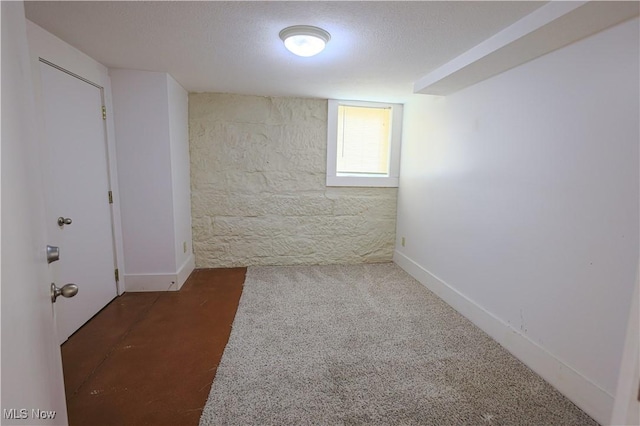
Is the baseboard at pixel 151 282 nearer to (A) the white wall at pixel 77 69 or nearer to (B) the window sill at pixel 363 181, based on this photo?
(A) the white wall at pixel 77 69

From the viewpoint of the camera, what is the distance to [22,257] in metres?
0.76

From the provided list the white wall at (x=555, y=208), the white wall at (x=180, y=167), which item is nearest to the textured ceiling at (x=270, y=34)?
the white wall at (x=180, y=167)

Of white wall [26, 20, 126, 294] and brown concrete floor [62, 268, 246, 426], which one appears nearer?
brown concrete floor [62, 268, 246, 426]

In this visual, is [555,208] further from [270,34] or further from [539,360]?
[270,34]

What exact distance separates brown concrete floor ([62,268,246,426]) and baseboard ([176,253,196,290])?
18cm

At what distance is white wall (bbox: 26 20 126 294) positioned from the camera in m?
1.85

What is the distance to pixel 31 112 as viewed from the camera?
873 mm

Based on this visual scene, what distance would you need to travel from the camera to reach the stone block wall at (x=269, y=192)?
11.8ft

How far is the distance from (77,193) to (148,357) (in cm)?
133

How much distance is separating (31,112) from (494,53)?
2285 mm

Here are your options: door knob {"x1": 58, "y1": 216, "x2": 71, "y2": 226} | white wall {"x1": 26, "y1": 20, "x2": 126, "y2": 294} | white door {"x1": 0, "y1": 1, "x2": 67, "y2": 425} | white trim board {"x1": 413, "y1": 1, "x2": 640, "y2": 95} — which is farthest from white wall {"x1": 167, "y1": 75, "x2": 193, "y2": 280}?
white trim board {"x1": 413, "y1": 1, "x2": 640, "y2": 95}

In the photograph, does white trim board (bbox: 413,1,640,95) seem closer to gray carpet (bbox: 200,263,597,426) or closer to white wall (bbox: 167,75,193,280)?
gray carpet (bbox: 200,263,597,426)

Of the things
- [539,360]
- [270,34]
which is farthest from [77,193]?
[539,360]

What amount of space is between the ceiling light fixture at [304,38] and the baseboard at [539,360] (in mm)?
2302
